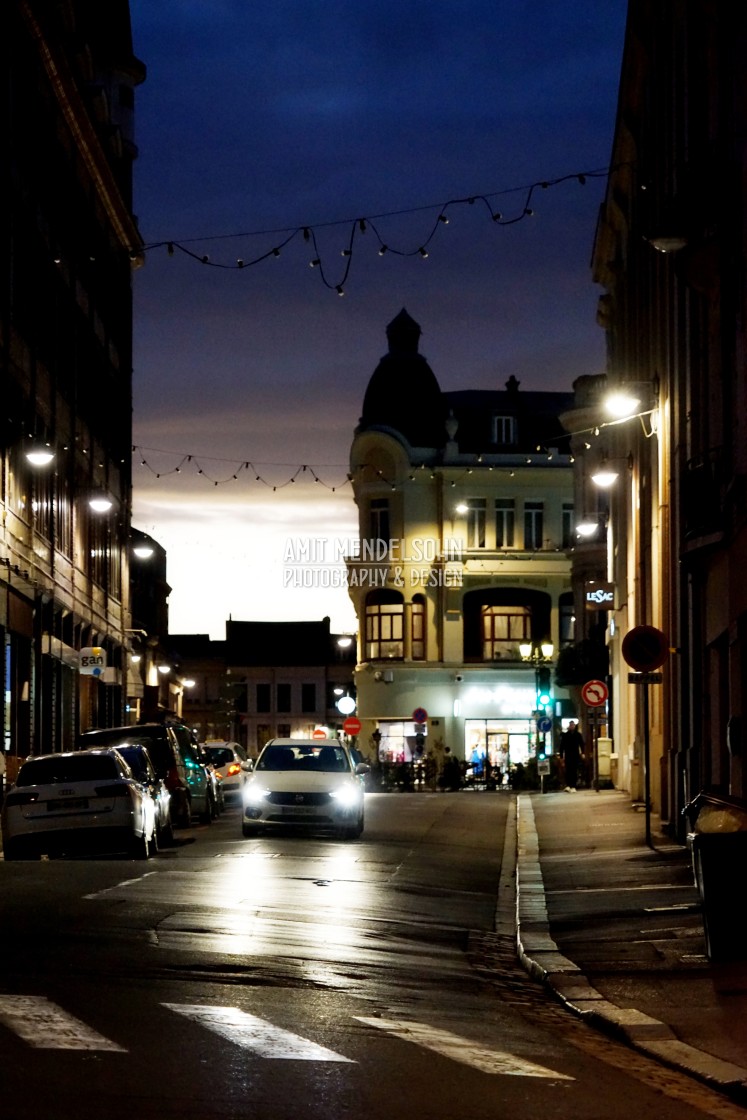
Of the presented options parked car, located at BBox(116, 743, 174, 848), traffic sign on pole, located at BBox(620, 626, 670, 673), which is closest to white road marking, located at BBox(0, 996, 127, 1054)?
traffic sign on pole, located at BBox(620, 626, 670, 673)

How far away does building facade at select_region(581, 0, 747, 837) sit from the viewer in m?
21.1

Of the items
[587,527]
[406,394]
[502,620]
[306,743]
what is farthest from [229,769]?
[406,394]

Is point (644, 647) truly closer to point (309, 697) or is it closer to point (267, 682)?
point (267, 682)

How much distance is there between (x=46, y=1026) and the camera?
9.50 meters

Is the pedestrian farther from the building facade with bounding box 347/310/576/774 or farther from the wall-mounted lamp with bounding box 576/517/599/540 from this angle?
the building facade with bounding box 347/310/576/774

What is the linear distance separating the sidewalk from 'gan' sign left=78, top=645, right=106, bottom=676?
66.9ft

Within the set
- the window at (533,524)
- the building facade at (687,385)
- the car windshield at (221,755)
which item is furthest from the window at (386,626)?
the building facade at (687,385)

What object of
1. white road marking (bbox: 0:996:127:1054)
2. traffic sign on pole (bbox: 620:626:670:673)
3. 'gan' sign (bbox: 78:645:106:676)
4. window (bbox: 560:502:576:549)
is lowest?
white road marking (bbox: 0:996:127:1054)

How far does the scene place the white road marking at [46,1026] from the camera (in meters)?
9.01

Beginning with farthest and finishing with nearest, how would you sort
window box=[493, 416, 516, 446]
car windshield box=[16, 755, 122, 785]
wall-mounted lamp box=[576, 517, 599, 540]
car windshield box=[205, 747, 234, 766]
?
window box=[493, 416, 516, 446] < wall-mounted lamp box=[576, 517, 599, 540] < car windshield box=[205, 747, 234, 766] < car windshield box=[16, 755, 122, 785]

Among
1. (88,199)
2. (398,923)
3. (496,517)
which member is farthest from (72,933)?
(496,517)

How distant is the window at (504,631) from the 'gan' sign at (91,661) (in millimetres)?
32498

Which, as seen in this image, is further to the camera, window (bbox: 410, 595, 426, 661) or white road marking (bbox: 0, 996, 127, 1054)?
window (bbox: 410, 595, 426, 661)

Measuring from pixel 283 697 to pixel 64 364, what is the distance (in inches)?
3255
